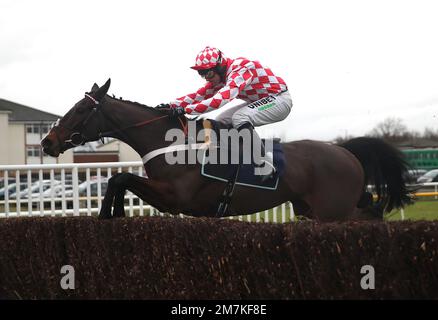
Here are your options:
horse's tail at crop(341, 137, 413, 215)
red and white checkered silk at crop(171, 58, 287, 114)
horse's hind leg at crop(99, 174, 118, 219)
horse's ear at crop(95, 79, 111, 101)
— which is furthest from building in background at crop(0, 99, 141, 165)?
horse's hind leg at crop(99, 174, 118, 219)

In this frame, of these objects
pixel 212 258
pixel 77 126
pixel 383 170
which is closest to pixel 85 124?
pixel 77 126

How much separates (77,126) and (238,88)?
1.36m

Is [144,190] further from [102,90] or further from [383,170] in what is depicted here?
[383,170]

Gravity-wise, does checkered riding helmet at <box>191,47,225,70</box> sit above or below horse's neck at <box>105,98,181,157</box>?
above

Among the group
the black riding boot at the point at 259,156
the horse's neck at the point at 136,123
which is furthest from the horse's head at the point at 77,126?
the black riding boot at the point at 259,156

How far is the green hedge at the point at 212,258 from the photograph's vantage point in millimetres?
3656

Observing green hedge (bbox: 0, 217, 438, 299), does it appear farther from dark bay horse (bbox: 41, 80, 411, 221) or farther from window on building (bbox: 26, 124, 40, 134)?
window on building (bbox: 26, 124, 40, 134)

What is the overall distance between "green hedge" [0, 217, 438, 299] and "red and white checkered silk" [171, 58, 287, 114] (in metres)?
1.34

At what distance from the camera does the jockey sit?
5781 mm

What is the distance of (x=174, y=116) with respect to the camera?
5926 mm

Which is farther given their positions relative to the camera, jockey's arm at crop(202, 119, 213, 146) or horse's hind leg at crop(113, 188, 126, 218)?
jockey's arm at crop(202, 119, 213, 146)

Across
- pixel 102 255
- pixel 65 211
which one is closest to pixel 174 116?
pixel 102 255

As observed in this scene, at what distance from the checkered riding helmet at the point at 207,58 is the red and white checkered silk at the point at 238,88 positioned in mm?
156

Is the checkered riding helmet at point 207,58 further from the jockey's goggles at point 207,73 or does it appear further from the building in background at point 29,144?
the building in background at point 29,144
